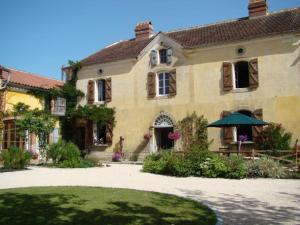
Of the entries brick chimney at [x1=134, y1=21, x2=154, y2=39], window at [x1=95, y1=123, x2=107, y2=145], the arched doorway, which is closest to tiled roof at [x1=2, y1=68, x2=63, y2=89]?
window at [x1=95, y1=123, x2=107, y2=145]

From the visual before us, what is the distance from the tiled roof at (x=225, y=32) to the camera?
19484 mm

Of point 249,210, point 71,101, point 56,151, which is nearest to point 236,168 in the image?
point 249,210

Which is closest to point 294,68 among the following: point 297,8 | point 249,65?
point 249,65

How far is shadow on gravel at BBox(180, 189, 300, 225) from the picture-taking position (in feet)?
21.2

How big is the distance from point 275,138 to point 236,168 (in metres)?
6.03

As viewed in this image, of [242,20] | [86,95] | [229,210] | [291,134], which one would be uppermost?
[242,20]

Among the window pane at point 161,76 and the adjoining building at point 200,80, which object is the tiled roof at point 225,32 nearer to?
the adjoining building at point 200,80

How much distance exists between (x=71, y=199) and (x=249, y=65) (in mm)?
14049

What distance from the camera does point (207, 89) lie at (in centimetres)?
2048

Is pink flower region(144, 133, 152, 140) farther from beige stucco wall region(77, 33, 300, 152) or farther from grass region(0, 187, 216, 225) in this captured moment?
grass region(0, 187, 216, 225)

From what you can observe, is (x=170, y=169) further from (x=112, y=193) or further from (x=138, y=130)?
(x=138, y=130)

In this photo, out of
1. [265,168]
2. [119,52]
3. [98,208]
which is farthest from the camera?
[119,52]

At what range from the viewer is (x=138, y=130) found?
891 inches

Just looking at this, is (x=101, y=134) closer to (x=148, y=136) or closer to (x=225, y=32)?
(x=148, y=136)
